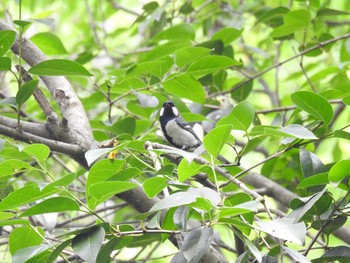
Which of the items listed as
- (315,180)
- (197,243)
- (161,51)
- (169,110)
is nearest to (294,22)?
(161,51)

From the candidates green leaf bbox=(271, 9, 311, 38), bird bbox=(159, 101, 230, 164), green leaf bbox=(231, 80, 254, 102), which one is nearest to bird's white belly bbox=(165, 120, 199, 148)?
bird bbox=(159, 101, 230, 164)

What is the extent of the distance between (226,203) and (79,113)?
82 centimetres

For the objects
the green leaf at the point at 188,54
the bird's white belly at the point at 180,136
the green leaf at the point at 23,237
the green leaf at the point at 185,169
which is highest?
the green leaf at the point at 185,169

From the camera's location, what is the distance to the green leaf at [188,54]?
2.19 meters

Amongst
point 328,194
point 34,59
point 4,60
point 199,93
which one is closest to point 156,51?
point 199,93

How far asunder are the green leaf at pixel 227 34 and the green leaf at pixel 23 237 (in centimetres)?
154

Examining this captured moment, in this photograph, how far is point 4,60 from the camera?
1.77 metres

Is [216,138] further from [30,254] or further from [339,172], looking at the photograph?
[30,254]

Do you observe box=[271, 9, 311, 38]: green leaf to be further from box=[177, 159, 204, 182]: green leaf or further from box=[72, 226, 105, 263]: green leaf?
box=[72, 226, 105, 263]: green leaf

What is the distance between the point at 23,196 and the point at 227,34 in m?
1.66

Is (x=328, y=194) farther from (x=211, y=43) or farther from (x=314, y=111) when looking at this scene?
(x=211, y=43)

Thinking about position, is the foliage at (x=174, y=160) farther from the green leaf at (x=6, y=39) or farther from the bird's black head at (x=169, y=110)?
the bird's black head at (x=169, y=110)

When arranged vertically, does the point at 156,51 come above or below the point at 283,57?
above

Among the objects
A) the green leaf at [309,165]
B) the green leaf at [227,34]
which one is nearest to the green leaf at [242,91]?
the green leaf at [227,34]
